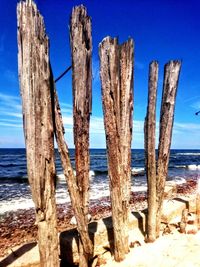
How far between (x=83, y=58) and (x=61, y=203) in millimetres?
8799

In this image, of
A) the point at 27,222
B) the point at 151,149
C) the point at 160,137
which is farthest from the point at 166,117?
the point at 27,222

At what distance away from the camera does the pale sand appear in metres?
4.14

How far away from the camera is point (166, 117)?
500 centimetres

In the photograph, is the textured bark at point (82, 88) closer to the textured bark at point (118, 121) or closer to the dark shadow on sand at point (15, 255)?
the textured bark at point (118, 121)

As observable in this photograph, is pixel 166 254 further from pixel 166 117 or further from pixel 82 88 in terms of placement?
pixel 82 88

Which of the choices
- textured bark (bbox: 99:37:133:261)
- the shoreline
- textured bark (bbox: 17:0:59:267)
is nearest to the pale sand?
textured bark (bbox: 99:37:133:261)

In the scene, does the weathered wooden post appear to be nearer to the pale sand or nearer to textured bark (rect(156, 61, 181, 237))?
the pale sand

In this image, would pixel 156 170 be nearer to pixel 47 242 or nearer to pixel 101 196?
pixel 47 242

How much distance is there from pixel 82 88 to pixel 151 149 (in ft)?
6.25

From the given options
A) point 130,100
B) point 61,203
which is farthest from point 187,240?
point 61,203

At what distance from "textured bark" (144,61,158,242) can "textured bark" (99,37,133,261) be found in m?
0.71

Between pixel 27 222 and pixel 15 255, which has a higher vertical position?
pixel 15 255

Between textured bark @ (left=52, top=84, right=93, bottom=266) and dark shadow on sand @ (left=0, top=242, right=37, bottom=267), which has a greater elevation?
textured bark @ (left=52, top=84, right=93, bottom=266)

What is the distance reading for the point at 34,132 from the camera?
3221 mm
